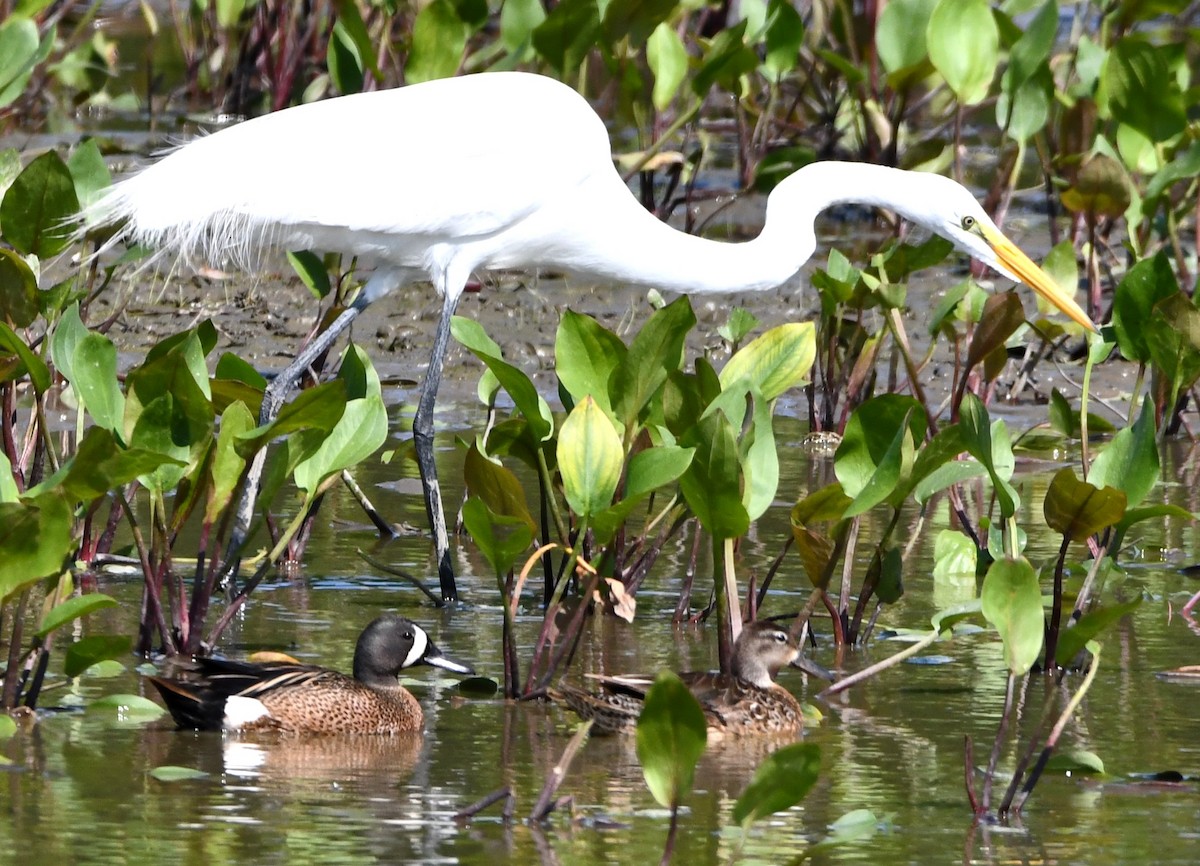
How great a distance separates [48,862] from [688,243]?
3925 millimetres

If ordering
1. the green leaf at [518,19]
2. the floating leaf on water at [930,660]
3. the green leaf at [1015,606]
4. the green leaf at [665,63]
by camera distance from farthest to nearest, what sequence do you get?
the green leaf at [518,19]
the green leaf at [665,63]
the floating leaf on water at [930,660]
the green leaf at [1015,606]

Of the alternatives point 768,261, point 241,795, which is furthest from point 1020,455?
point 241,795

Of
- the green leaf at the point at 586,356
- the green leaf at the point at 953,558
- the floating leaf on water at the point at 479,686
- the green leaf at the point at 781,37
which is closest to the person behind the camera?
the floating leaf on water at the point at 479,686

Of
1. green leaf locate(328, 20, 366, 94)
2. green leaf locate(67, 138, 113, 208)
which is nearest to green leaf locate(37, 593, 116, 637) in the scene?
green leaf locate(67, 138, 113, 208)

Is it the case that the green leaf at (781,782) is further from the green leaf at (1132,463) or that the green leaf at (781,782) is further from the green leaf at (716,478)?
the green leaf at (1132,463)

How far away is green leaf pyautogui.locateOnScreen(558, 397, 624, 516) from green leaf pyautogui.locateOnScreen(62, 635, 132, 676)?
3.20ft

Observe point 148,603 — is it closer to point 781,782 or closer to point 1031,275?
point 781,782

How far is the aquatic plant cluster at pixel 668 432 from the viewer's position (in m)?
4.19

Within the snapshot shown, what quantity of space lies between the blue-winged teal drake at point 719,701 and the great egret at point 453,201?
6.38ft

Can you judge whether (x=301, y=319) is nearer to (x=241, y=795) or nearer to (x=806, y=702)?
(x=806, y=702)

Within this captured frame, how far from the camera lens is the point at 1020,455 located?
8172mm

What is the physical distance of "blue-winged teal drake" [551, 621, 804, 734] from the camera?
4457mm

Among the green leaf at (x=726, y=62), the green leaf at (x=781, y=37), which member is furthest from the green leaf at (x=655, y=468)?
the green leaf at (x=781, y=37)

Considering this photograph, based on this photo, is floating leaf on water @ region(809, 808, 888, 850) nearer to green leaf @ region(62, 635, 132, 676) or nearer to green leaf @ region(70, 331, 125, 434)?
green leaf @ region(62, 635, 132, 676)
